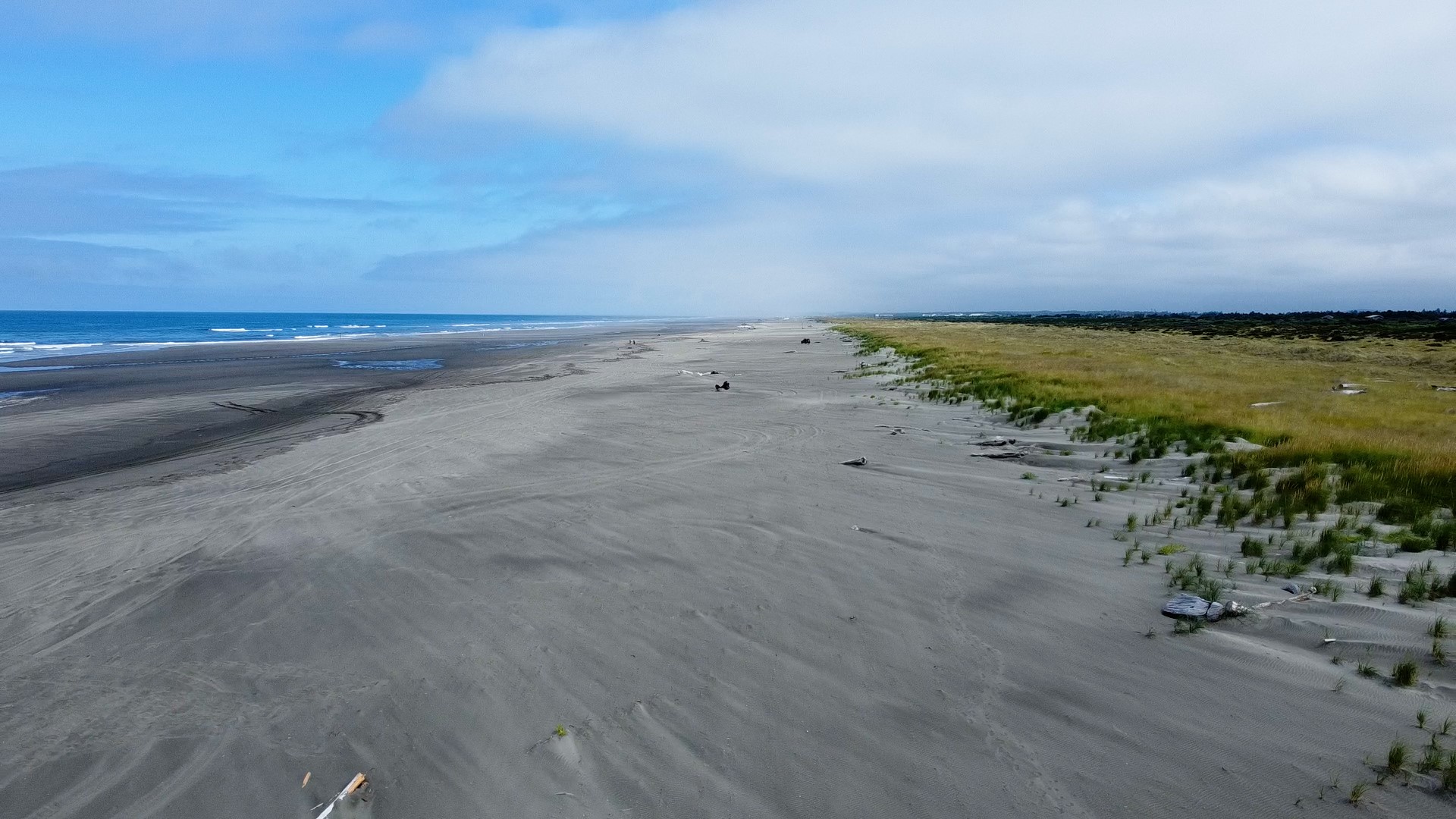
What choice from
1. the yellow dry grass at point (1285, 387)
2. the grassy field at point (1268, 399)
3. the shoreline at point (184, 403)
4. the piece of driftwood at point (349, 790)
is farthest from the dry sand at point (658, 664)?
the yellow dry grass at point (1285, 387)

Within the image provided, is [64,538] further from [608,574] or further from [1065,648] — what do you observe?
[1065,648]

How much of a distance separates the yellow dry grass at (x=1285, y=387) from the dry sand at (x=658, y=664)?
4.94 meters

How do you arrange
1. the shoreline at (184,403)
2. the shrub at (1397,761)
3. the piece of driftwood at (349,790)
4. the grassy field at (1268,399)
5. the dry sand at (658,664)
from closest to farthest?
the shrub at (1397,761), the piece of driftwood at (349,790), the dry sand at (658,664), the grassy field at (1268,399), the shoreline at (184,403)

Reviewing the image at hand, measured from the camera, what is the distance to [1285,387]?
61.5 ft

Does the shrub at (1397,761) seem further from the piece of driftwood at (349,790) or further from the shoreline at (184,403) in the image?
the shoreline at (184,403)

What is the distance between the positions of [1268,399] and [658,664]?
713 inches

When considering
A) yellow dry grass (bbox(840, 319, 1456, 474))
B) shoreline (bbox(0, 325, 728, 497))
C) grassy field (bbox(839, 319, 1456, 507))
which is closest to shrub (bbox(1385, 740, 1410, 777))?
grassy field (bbox(839, 319, 1456, 507))

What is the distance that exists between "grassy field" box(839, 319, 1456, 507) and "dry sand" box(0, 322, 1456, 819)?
312cm

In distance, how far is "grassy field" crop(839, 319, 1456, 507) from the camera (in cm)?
907

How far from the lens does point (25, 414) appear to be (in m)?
17.8

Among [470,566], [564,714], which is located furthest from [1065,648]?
[470,566]

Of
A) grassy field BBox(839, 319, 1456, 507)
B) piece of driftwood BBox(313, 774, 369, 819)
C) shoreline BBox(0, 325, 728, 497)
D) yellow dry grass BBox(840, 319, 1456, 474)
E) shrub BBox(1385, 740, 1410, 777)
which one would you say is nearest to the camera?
shrub BBox(1385, 740, 1410, 777)

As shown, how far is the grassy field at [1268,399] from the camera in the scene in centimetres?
907

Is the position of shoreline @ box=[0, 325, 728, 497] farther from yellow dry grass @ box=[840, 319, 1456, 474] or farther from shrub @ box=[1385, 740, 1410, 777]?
yellow dry grass @ box=[840, 319, 1456, 474]
